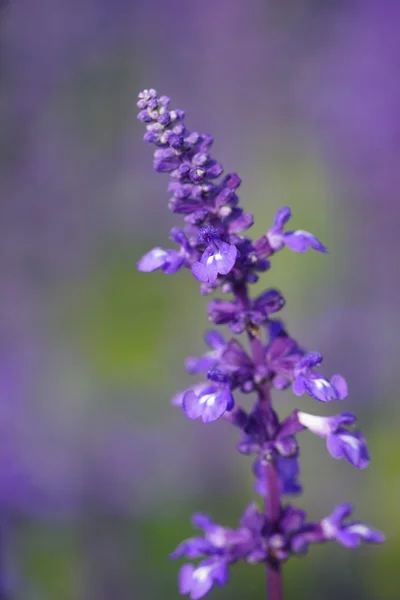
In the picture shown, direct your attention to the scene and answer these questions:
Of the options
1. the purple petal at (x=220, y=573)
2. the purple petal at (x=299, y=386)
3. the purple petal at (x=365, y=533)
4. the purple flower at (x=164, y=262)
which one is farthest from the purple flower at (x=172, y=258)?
the purple petal at (x=365, y=533)

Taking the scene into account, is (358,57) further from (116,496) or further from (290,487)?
(290,487)

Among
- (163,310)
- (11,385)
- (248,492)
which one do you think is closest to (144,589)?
(248,492)

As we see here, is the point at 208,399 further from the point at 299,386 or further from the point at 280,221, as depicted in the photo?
the point at 280,221

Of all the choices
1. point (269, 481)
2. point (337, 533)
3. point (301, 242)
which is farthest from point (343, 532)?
point (301, 242)

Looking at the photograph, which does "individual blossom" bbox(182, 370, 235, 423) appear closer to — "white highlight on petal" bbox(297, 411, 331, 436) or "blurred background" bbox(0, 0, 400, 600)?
"white highlight on petal" bbox(297, 411, 331, 436)

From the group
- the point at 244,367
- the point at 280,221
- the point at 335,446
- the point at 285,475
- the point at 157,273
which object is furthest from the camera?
the point at 157,273
